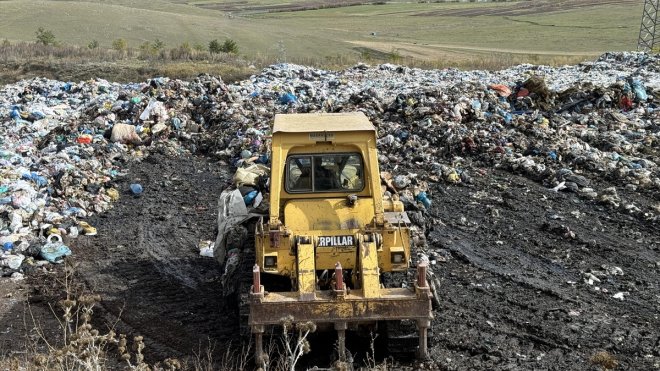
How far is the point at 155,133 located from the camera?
17.6m

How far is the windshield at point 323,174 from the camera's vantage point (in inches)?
296

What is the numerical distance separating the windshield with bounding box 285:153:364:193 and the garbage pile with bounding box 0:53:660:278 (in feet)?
12.0

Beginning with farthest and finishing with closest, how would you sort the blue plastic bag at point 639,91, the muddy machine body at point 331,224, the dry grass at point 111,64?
the dry grass at point 111,64
the blue plastic bag at point 639,91
the muddy machine body at point 331,224

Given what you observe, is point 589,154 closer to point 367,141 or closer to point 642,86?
point 642,86

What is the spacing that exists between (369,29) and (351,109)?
52990mm

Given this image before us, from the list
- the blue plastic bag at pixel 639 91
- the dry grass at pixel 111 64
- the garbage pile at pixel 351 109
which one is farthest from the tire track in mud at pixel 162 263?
the dry grass at pixel 111 64

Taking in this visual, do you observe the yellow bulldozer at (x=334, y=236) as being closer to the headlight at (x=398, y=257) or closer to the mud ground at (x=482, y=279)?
the headlight at (x=398, y=257)

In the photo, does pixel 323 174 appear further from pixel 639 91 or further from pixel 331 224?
pixel 639 91

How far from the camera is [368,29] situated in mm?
69688

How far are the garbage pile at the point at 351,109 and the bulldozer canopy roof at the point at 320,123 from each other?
10.8 feet

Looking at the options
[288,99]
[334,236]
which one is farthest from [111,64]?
[334,236]

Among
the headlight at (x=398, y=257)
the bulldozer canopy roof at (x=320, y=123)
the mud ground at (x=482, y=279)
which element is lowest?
the mud ground at (x=482, y=279)

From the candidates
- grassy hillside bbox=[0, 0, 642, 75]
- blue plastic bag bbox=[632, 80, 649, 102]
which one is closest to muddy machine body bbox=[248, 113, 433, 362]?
blue plastic bag bbox=[632, 80, 649, 102]

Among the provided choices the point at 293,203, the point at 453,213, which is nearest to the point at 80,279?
the point at 293,203
